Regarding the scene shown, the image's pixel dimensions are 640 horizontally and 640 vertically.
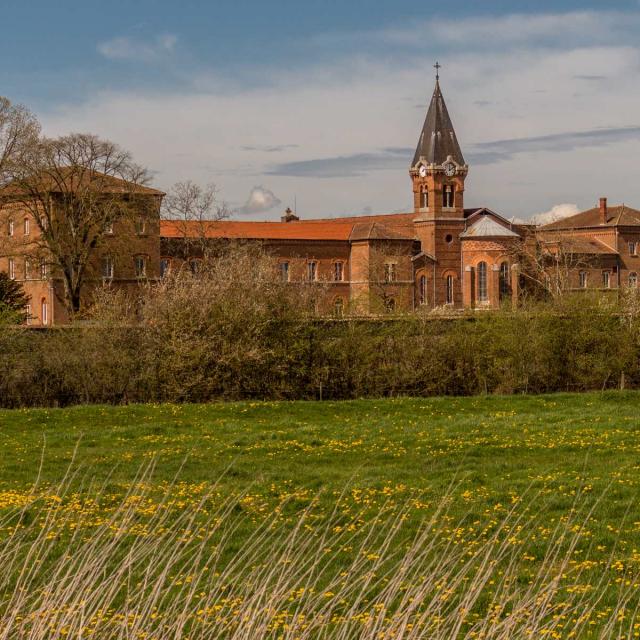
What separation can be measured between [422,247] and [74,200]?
1201 inches

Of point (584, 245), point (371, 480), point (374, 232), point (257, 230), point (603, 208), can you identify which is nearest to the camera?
point (371, 480)

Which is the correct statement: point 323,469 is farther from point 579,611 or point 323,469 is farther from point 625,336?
point 625,336

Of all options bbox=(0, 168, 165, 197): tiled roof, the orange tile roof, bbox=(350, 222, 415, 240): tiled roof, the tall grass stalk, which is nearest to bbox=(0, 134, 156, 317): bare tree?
bbox=(0, 168, 165, 197): tiled roof

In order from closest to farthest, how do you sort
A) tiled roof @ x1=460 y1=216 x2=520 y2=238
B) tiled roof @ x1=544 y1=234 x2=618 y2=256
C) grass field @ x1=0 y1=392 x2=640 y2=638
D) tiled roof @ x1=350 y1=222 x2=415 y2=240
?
grass field @ x1=0 y1=392 x2=640 y2=638
tiled roof @ x1=350 y1=222 x2=415 y2=240
tiled roof @ x1=460 y1=216 x2=520 y2=238
tiled roof @ x1=544 y1=234 x2=618 y2=256

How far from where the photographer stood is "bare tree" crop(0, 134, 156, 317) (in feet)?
168

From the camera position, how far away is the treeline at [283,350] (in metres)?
24.5

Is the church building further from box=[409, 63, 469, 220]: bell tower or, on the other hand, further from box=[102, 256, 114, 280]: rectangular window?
box=[102, 256, 114, 280]: rectangular window

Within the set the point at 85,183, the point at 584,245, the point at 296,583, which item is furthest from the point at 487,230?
the point at 296,583

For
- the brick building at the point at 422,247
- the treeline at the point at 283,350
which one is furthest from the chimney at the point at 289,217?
the treeline at the point at 283,350

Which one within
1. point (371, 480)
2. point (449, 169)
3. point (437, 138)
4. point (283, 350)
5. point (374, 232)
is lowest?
point (371, 480)

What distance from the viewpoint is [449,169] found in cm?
7944

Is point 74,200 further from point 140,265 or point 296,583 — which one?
point 296,583

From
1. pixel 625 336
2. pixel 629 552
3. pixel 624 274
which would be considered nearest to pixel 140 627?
pixel 629 552

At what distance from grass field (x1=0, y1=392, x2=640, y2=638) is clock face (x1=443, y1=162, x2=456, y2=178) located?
188 feet
